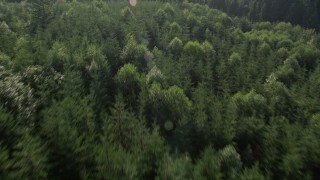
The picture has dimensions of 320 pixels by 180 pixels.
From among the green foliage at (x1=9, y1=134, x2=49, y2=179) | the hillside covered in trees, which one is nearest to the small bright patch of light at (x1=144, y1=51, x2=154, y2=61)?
the hillside covered in trees

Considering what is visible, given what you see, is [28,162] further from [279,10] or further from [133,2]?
[279,10]

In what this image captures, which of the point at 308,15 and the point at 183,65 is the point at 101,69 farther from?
the point at 308,15

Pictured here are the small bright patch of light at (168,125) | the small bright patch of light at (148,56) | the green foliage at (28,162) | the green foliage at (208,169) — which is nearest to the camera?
the green foliage at (28,162)

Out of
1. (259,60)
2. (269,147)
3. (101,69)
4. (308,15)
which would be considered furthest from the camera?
(308,15)

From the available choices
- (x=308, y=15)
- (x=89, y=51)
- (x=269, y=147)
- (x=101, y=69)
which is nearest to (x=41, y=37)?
(x=89, y=51)

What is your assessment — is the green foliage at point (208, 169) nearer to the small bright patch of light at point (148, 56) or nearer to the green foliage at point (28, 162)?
the green foliage at point (28, 162)

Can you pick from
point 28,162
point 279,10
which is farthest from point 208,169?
point 279,10

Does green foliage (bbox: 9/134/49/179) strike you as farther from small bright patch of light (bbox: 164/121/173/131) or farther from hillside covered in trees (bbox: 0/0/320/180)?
small bright patch of light (bbox: 164/121/173/131)

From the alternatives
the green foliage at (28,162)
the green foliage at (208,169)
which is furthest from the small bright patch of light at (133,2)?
the green foliage at (28,162)
